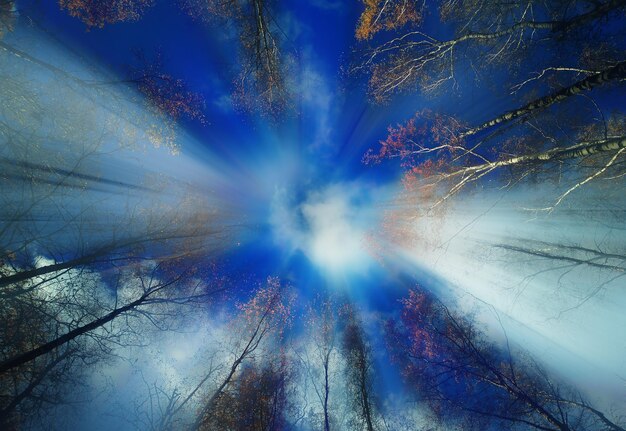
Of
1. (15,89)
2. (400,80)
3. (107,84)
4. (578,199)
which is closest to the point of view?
(15,89)

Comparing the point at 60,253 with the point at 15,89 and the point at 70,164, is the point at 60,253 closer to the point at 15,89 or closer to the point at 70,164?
the point at 15,89

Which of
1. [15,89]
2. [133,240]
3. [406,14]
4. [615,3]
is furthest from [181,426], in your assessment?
[615,3]

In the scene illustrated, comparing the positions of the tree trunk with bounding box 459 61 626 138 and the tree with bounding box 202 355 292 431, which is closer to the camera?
the tree trunk with bounding box 459 61 626 138

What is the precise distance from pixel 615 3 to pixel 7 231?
14888 mm

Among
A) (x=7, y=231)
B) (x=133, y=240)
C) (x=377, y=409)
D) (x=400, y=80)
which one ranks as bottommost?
(x=7, y=231)

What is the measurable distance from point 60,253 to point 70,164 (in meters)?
5.45

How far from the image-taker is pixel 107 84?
654 centimetres

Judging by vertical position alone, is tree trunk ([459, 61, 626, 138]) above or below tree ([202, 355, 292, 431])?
above

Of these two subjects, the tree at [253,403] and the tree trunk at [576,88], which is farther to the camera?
the tree at [253,403]

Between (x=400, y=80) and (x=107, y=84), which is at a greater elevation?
(x=400, y=80)

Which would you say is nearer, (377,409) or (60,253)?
(60,253)

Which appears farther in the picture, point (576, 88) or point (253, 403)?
point (253, 403)

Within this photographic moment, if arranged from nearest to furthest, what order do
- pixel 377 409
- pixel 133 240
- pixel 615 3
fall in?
1. pixel 615 3
2. pixel 133 240
3. pixel 377 409

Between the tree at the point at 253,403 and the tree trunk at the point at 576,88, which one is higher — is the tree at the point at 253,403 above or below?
below
